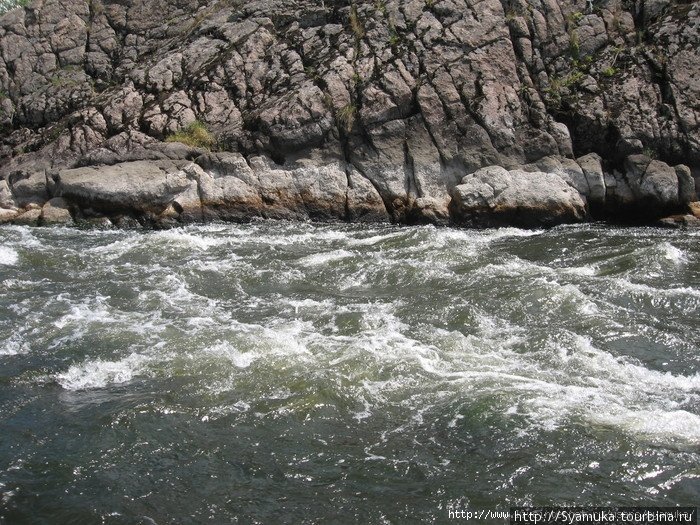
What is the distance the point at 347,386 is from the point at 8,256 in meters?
10.1

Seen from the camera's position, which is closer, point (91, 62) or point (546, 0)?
point (546, 0)

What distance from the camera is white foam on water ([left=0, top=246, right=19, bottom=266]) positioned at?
43.4ft

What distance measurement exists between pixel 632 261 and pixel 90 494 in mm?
10782

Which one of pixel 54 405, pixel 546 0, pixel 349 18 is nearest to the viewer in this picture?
pixel 54 405

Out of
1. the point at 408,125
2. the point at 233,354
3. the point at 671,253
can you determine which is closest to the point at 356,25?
the point at 408,125

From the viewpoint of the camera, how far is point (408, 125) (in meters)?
18.8

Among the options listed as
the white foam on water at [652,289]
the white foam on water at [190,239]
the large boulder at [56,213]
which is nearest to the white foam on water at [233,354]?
the white foam on water at [190,239]

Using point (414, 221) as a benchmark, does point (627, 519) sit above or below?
below

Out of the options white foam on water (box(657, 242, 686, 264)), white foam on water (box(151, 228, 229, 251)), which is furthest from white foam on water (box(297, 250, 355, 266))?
white foam on water (box(657, 242, 686, 264))

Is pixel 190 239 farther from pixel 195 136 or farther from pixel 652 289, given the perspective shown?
pixel 652 289

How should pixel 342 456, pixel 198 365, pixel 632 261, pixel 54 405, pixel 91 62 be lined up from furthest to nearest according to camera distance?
pixel 91 62 → pixel 632 261 → pixel 198 365 → pixel 54 405 → pixel 342 456

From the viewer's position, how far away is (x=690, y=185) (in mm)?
16594

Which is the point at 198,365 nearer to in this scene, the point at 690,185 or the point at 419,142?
the point at 419,142

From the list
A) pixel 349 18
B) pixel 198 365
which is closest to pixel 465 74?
pixel 349 18
